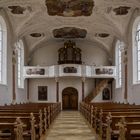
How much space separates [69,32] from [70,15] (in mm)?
6796

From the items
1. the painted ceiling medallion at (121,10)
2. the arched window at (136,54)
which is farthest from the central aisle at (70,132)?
the painted ceiling medallion at (121,10)

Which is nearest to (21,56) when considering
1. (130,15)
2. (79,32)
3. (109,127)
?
(79,32)

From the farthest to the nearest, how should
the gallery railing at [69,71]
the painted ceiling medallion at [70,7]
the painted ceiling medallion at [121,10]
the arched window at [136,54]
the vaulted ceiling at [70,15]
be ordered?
1. the gallery railing at [69,71]
2. the arched window at [136,54]
3. the painted ceiling medallion at [121,10]
4. the painted ceiling medallion at [70,7]
5. the vaulted ceiling at [70,15]

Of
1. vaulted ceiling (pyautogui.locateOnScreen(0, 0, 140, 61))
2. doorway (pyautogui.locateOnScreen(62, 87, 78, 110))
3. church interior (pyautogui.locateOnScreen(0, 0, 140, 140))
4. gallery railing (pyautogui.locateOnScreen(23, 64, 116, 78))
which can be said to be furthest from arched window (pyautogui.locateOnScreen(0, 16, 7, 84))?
doorway (pyautogui.locateOnScreen(62, 87, 78, 110))

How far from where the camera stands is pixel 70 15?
26.3 m

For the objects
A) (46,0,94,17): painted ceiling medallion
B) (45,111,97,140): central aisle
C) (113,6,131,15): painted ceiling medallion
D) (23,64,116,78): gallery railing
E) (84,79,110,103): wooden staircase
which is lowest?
(45,111,97,140): central aisle

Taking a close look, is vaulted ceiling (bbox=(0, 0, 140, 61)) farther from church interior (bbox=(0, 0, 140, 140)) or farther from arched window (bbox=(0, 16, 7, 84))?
arched window (bbox=(0, 16, 7, 84))

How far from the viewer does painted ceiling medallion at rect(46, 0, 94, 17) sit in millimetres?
23125

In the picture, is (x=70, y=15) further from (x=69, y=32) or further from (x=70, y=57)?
(x=70, y=57)

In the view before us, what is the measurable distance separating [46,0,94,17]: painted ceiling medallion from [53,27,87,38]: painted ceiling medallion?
5.78 metres

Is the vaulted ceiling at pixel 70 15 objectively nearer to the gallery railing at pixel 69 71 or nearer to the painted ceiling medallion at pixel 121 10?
the painted ceiling medallion at pixel 121 10

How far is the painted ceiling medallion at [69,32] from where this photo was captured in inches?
1262

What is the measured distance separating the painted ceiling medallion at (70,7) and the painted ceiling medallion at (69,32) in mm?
5778

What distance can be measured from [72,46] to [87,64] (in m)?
2.96
